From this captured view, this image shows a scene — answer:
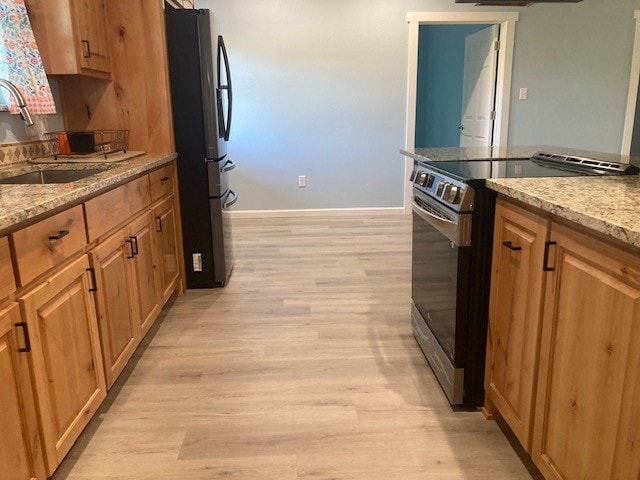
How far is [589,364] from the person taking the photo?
119 centimetres

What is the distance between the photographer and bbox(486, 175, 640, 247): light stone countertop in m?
1.03

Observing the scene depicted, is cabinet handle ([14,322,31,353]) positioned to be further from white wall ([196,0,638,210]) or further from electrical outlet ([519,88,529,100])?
electrical outlet ([519,88,529,100])

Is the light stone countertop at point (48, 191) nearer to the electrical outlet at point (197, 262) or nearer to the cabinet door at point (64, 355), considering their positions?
the cabinet door at point (64, 355)

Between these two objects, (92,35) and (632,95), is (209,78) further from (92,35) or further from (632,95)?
(632,95)

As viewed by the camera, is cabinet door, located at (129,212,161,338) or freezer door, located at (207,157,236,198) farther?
freezer door, located at (207,157,236,198)

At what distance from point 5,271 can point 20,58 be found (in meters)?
1.58

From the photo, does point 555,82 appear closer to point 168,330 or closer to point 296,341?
point 296,341

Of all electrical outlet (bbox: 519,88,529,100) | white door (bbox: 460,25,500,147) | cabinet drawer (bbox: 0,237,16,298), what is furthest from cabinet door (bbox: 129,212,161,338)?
electrical outlet (bbox: 519,88,529,100)

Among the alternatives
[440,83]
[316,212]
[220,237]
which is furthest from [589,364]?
[440,83]

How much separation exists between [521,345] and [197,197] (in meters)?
2.22

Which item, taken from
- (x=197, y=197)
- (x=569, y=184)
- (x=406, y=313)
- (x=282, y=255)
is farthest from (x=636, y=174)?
(x=282, y=255)

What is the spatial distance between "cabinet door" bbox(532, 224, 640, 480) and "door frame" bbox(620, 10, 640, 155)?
4.80 metres

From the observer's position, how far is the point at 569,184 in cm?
153

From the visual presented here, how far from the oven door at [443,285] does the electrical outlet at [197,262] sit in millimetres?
1502
